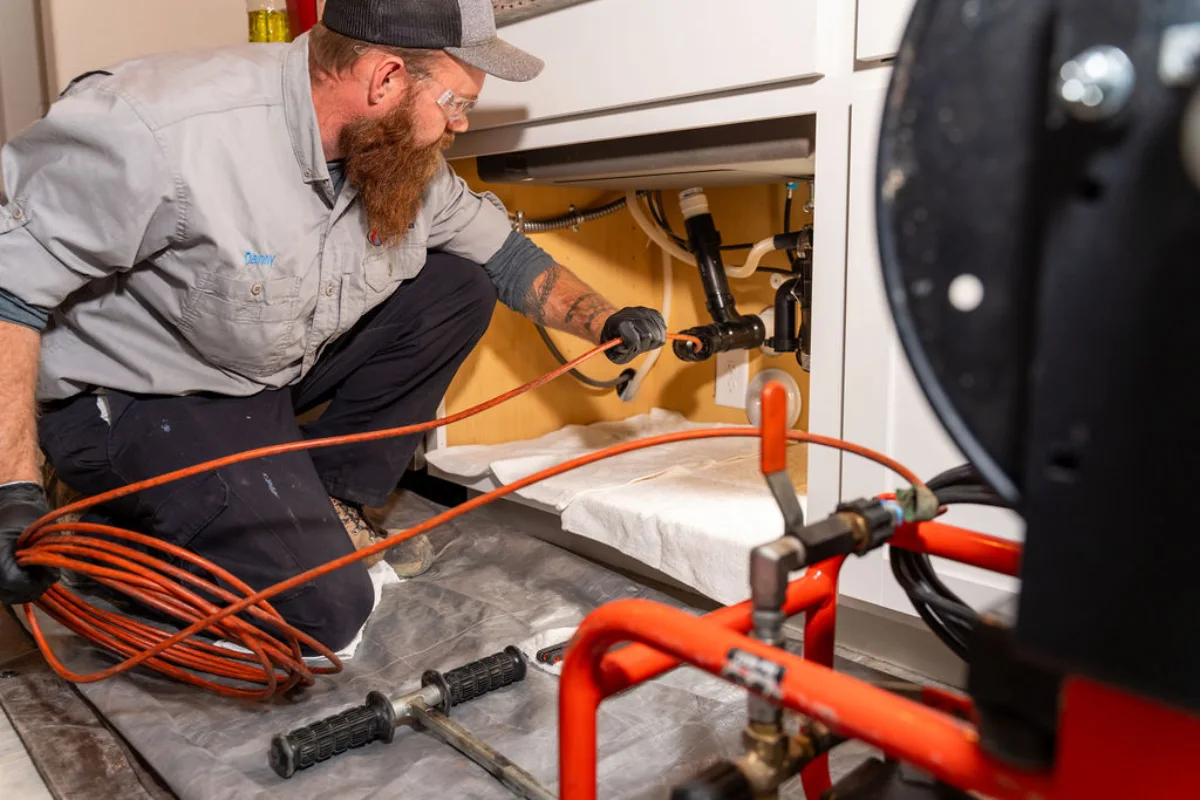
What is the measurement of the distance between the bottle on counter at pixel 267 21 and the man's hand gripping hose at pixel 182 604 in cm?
88

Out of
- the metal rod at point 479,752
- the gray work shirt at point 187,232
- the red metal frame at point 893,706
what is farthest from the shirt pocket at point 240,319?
the red metal frame at point 893,706

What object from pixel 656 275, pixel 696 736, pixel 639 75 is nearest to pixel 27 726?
pixel 696 736

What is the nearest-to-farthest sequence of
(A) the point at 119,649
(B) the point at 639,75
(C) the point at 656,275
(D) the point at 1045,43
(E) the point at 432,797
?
(D) the point at 1045,43 < (E) the point at 432,797 < (A) the point at 119,649 < (B) the point at 639,75 < (C) the point at 656,275

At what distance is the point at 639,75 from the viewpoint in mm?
1050

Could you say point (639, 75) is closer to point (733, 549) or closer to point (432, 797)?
point (733, 549)

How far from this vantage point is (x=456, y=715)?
0.93 metres

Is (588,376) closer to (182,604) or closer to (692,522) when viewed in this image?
(692,522)

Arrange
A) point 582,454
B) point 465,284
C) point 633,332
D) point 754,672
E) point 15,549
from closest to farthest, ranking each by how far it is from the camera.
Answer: point 754,672
point 15,549
point 633,332
point 465,284
point 582,454

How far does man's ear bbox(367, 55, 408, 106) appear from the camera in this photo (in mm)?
1038

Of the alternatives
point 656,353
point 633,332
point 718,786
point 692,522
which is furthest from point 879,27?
point 656,353

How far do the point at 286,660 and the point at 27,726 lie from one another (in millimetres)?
302

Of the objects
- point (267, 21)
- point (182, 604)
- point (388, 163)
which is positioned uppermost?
point (267, 21)

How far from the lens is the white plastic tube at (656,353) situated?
65.3 inches

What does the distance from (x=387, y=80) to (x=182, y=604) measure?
630mm
